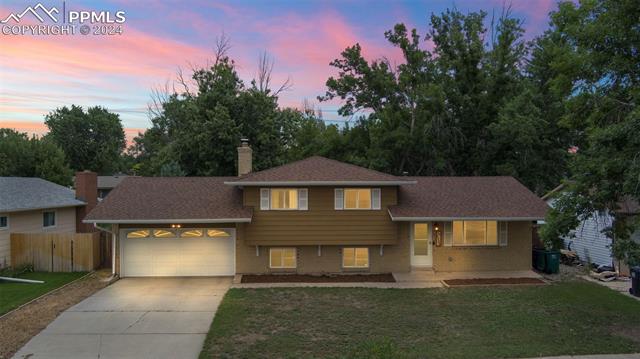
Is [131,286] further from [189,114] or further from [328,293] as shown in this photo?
[189,114]

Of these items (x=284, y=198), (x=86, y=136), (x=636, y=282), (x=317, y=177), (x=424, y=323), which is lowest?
(x=424, y=323)

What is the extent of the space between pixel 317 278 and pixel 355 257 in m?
1.94

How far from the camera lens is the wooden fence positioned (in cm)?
1916

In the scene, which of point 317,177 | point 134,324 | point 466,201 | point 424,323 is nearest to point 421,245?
point 466,201

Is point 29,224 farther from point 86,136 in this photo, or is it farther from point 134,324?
point 86,136

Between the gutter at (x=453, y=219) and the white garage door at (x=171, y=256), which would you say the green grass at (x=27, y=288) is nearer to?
the white garage door at (x=171, y=256)

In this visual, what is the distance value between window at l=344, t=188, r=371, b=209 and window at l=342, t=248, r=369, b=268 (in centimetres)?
184

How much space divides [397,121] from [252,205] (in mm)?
17726

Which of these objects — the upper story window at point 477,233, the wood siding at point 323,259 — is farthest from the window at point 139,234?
the upper story window at point 477,233

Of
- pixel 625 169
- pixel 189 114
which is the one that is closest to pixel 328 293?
pixel 625 169

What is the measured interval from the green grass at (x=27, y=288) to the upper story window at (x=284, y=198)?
8.12 metres

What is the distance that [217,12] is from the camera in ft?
70.0

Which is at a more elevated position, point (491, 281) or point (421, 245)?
point (421, 245)

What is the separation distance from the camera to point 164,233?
1834 centimetres
